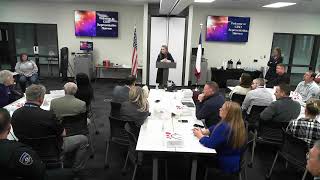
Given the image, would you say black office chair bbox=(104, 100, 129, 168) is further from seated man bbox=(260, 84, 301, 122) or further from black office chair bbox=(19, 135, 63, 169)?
seated man bbox=(260, 84, 301, 122)

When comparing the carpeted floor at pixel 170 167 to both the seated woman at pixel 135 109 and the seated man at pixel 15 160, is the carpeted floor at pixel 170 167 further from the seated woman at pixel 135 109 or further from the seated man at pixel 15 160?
the seated man at pixel 15 160

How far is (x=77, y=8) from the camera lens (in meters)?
9.38

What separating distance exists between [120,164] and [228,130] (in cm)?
186

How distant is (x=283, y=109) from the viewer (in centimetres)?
389

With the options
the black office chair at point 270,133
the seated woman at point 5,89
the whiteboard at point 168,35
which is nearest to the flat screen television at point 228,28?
the whiteboard at point 168,35

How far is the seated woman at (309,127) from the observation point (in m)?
3.21

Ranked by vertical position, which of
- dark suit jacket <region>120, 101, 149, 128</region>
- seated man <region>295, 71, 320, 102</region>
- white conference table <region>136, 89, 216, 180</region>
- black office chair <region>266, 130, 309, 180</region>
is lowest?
black office chair <region>266, 130, 309, 180</region>

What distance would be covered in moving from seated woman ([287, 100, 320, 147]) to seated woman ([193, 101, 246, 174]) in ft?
3.11

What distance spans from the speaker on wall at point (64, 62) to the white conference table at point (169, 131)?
560 cm

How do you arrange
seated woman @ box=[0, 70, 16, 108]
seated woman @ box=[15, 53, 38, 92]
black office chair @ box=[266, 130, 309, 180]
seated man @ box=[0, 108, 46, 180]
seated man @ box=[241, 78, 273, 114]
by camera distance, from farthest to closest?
seated woman @ box=[15, 53, 38, 92] < seated man @ box=[241, 78, 273, 114] < seated woman @ box=[0, 70, 16, 108] < black office chair @ box=[266, 130, 309, 180] < seated man @ box=[0, 108, 46, 180]

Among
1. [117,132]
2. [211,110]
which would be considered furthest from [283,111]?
[117,132]

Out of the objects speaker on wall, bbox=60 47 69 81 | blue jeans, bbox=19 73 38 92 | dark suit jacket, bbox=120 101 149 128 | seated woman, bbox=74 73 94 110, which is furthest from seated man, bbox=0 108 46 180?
speaker on wall, bbox=60 47 69 81

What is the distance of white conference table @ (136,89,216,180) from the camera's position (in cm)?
285

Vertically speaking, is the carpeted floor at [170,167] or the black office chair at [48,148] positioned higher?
the black office chair at [48,148]
